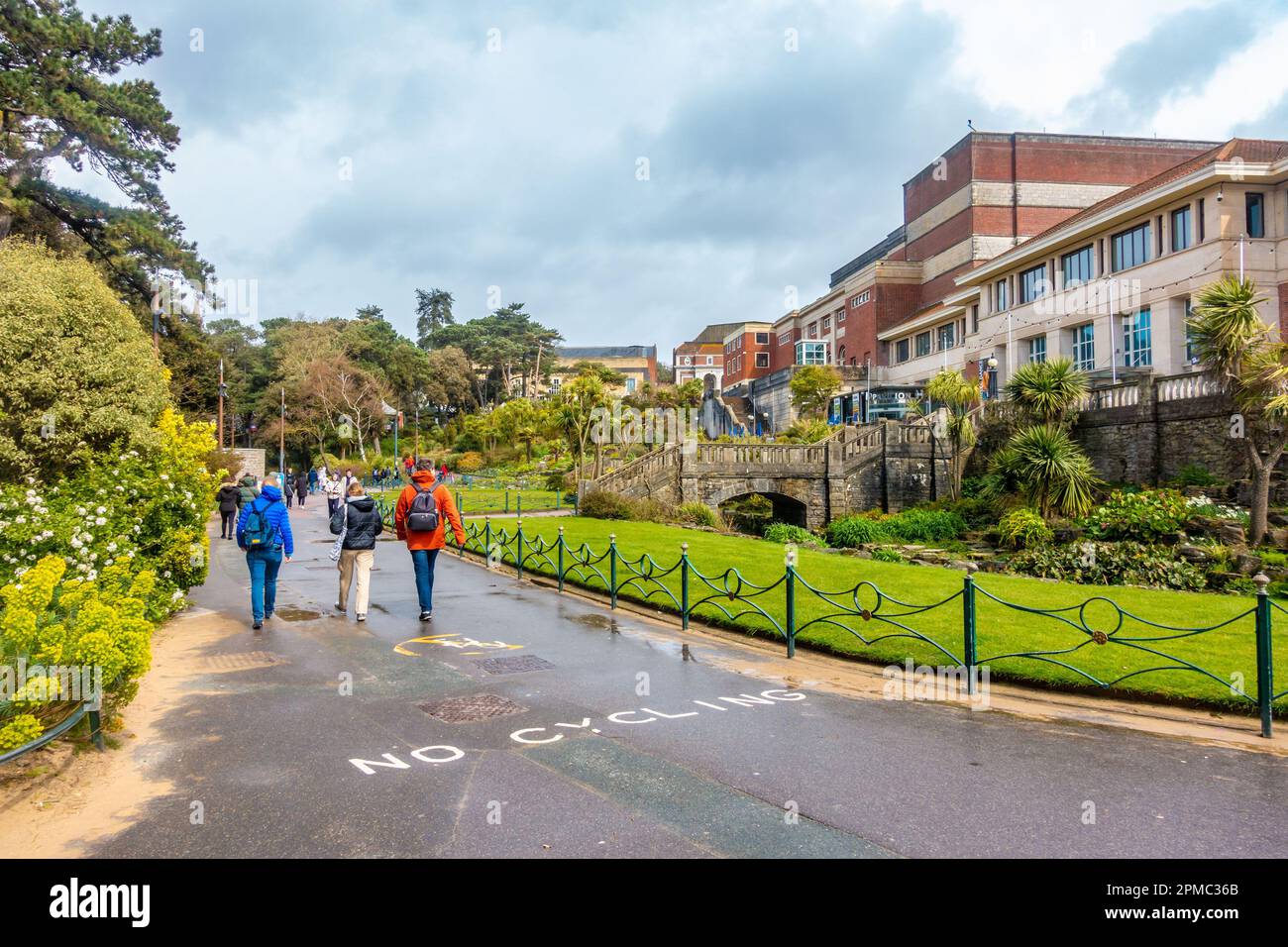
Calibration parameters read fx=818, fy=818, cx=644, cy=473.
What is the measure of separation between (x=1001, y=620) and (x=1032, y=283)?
33.6m

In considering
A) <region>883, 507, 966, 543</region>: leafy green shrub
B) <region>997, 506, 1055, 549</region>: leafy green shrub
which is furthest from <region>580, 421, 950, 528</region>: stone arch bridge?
<region>997, 506, 1055, 549</region>: leafy green shrub

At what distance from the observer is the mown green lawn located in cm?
812

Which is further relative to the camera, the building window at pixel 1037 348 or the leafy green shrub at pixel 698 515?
the building window at pixel 1037 348

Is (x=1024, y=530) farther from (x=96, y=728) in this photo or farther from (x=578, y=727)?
(x=96, y=728)

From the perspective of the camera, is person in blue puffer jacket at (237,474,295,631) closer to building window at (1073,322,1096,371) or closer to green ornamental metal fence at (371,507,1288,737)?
Answer: green ornamental metal fence at (371,507,1288,737)

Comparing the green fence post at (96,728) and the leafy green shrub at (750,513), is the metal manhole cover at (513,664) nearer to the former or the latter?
the green fence post at (96,728)

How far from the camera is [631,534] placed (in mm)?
21703

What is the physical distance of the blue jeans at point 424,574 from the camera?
11.2 meters

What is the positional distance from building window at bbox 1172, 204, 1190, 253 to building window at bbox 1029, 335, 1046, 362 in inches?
338

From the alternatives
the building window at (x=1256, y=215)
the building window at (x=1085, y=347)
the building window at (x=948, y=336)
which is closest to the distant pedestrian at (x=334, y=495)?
A: the building window at (x=1085, y=347)

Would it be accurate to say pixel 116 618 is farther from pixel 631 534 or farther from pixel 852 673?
pixel 631 534

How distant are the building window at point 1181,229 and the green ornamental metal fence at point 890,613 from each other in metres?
23.8
